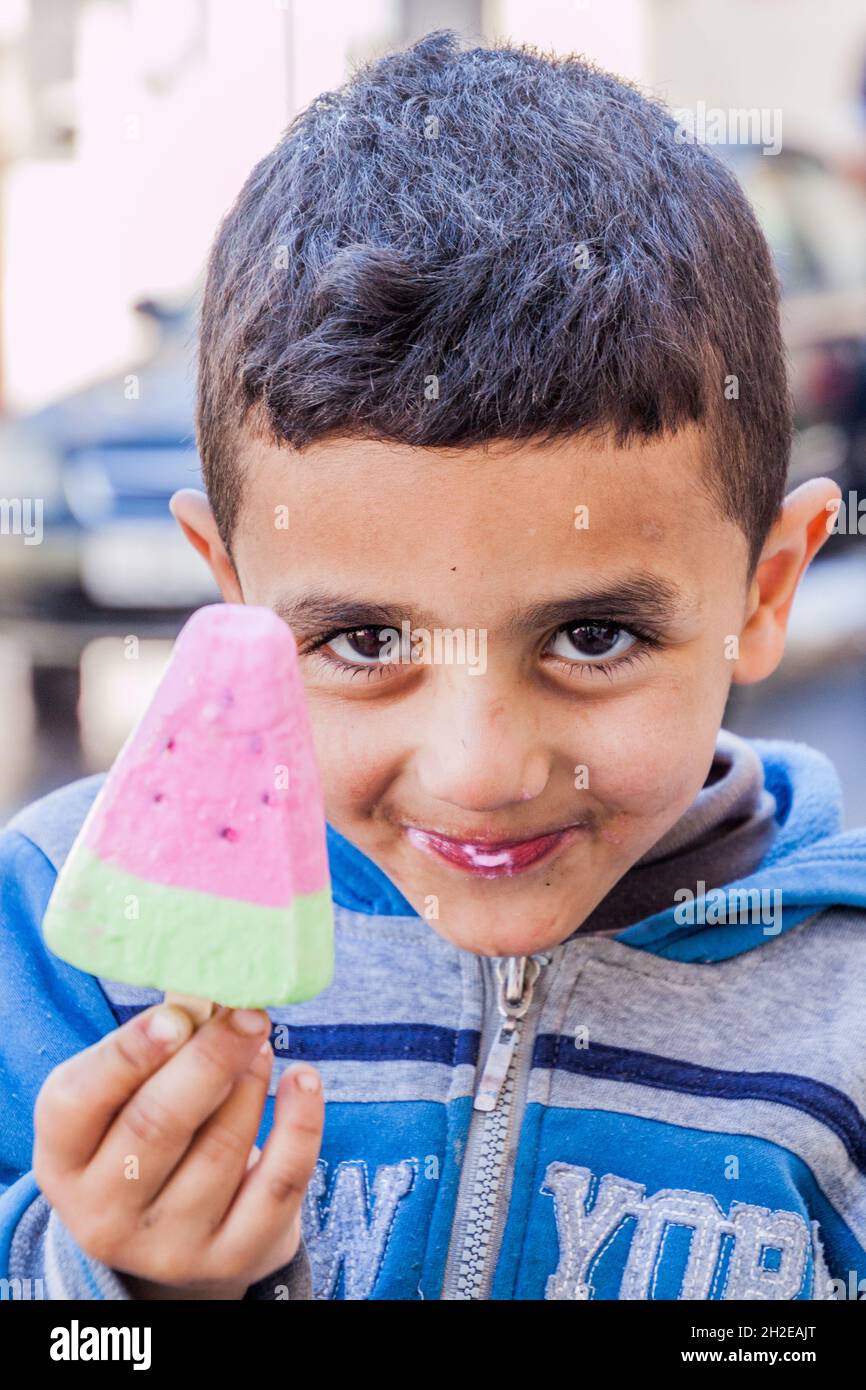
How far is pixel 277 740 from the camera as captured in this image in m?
1.32

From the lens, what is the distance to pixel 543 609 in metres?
1.47

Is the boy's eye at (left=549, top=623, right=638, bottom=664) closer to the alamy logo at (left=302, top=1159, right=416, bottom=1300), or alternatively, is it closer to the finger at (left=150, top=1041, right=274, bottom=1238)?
the finger at (left=150, top=1041, right=274, bottom=1238)

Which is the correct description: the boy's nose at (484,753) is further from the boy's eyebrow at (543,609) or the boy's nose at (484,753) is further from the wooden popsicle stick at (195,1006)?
the wooden popsicle stick at (195,1006)

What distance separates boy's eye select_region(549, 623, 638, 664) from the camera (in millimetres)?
1529

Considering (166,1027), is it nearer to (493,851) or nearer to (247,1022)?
(247,1022)

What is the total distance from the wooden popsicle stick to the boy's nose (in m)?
0.29

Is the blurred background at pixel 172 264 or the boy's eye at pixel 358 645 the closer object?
the boy's eye at pixel 358 645

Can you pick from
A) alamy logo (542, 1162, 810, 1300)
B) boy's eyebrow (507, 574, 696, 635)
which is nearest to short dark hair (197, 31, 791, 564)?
boy's eyebrow (507, 574, 696, 635)

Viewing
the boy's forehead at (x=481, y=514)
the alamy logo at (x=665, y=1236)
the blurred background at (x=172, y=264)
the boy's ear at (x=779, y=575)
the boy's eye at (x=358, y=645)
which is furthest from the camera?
the blurred background at (x=172, y=264)

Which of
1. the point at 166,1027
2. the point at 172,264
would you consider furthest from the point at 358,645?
the point at 172,264

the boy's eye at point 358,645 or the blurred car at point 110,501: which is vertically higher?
the boy's eye at point 358,645

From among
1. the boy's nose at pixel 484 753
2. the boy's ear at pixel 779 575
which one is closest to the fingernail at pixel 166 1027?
the boy's nose at pixel 484 753

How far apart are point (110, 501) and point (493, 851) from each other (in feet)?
16.9

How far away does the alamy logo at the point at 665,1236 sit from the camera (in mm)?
1678
